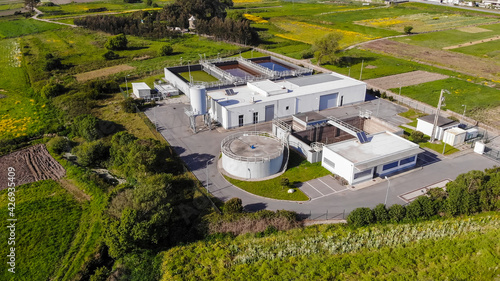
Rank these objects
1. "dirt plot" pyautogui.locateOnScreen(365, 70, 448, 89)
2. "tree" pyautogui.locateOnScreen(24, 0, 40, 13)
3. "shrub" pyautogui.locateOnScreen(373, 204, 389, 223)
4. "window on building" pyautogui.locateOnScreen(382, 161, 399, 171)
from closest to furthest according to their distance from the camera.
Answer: "shrub" pyautogui.locateOnScreen(373, 204, 389, 223) → "window on building" pyautogui.locateOnScreen(382, 161, 399, 171) → "dirt plot" pyautogui.locateOnScreen(365, 70, 448, 89) → "tree" pyautogui.locateOnScreen(24, 0, 40, 13)

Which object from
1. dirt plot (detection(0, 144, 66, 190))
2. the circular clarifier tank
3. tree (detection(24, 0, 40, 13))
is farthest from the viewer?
tree (detection(24, 0, 40, 13))

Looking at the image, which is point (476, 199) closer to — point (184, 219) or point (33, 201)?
point (184, 219)

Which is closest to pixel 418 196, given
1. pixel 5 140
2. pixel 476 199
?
pixel 476 199

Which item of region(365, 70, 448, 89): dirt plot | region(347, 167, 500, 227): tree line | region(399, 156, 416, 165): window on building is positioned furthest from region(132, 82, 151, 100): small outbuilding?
region(347, 167, 500, 227): tree line

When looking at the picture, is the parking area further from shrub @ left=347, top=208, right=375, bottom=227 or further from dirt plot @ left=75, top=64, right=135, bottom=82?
dirt plot @ left=75, top=64, right=135, bottom=82

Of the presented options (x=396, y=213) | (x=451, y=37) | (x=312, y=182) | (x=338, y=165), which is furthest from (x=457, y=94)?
(x=451, y=37)

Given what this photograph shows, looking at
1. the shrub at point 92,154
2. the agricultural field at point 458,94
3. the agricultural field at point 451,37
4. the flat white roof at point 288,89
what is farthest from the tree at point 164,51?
the agricultural field at point 451,37

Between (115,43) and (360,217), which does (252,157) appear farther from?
(115,43)
